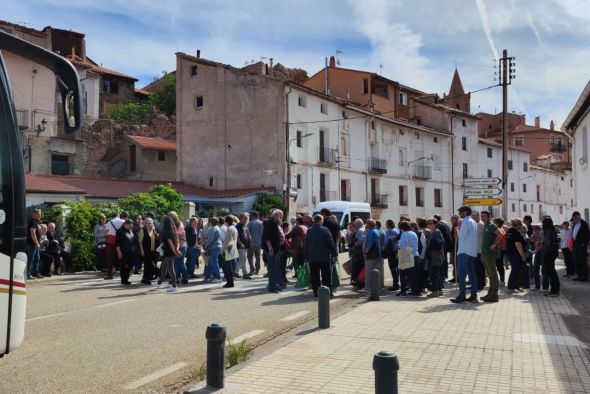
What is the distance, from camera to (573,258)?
1574 cm

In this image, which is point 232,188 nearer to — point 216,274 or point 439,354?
point 216,274

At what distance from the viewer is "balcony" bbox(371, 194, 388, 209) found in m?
45.2

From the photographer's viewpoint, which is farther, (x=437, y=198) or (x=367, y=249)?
(x=437, y=198)

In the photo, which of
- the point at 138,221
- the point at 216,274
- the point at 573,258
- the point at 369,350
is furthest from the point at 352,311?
the point at 573,258

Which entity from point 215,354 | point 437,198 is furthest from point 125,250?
point 437,198

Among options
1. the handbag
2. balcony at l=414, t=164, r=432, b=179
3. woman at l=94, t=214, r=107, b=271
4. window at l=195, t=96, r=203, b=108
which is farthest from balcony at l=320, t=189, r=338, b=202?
the handbag

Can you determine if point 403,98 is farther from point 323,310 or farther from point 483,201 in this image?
point 323,310

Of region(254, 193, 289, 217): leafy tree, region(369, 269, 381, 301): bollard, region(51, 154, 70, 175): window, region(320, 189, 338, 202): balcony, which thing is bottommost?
region(369, 269, 381, 301): bollard

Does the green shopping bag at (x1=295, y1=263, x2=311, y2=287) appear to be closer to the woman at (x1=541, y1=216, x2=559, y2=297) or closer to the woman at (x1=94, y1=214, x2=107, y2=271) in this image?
the woman at (x1=541, y1=216, x2=559, y2=297)

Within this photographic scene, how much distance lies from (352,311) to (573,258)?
8967mm

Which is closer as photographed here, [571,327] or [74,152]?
[571,327]

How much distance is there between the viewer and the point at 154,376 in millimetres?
6023

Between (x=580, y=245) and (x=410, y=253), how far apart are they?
5356 mm

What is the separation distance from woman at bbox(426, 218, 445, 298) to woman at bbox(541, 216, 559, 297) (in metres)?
2.23
